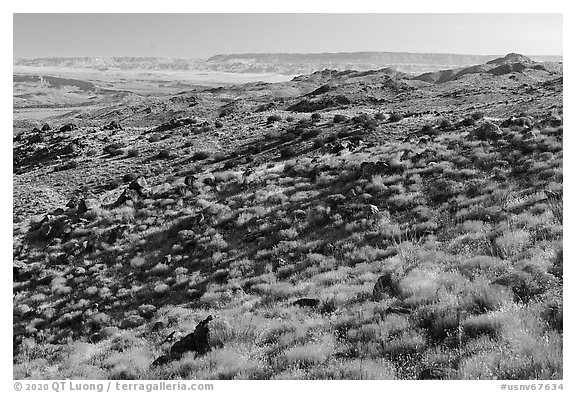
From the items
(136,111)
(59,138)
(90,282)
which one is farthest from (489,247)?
(136,111)

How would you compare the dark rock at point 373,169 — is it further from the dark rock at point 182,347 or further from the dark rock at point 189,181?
the dark rock at point 182,347

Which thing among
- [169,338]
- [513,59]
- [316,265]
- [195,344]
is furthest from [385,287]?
[513,59]

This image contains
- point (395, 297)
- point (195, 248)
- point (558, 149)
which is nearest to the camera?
point (395, 297)

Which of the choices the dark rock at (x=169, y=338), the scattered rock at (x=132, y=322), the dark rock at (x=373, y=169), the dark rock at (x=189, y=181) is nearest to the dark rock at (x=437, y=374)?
the dark rock at (x=169, y=338)

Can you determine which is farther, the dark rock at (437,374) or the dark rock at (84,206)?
the dark rock at (84,206)

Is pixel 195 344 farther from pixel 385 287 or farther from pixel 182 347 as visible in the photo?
pixel 385 287

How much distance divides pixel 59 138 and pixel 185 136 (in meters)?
12.2

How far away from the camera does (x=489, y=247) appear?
30.6 ft

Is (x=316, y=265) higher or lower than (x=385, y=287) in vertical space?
lower

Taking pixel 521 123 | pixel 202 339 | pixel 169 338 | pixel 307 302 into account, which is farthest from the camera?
pixel 521 123

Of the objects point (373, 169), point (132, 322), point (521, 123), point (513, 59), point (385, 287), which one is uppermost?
point (513, 59)

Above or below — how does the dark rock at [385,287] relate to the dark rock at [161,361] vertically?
above

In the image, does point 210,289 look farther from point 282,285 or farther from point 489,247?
point 489,247

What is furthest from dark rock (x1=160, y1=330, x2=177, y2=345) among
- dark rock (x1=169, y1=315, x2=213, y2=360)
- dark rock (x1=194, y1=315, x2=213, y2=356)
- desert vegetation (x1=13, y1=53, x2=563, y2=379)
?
dark rock (x1=194, y1=315, x2=213, y2=356)
